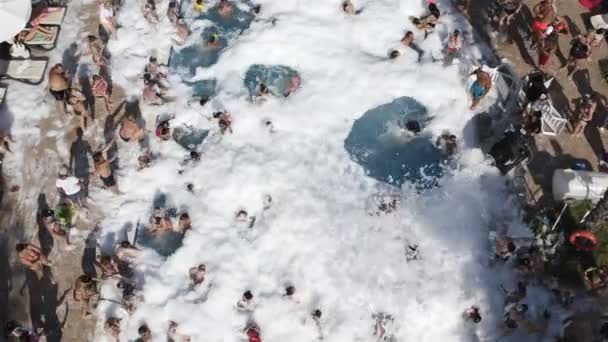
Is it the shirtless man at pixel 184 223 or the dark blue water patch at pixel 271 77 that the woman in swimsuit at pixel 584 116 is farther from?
the shirtless man at pixel 184 223

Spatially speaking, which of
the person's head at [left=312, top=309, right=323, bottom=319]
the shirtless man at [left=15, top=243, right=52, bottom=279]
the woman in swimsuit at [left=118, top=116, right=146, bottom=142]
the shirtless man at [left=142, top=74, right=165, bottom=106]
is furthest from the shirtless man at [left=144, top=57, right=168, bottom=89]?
the person's head at [left=312, top=309, right=323, bottom=319]


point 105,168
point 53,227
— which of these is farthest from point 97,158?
point 53,227

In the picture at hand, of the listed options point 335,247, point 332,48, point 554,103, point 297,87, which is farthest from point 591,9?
point 335,247

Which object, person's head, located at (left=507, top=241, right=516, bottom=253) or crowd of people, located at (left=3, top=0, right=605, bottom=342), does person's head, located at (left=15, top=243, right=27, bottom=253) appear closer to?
crowd of people, located at (left=3, top=0, right=605, bottom=342)

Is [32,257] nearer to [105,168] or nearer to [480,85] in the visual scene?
[105,168]

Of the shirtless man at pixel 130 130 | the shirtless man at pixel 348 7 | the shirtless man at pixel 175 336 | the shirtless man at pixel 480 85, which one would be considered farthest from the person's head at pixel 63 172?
the shirtless man at pixel 480 85
